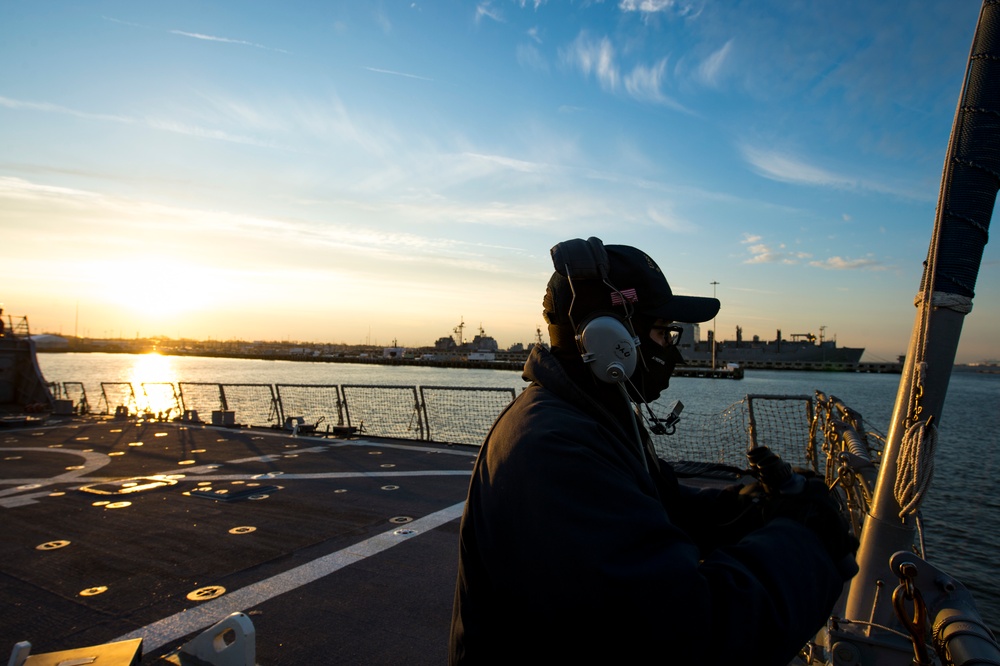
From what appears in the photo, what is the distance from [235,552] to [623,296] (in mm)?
4385

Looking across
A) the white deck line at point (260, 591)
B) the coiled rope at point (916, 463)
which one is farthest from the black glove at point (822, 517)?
the white deck line at point (260, 591)

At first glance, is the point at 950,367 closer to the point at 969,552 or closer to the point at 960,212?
the point at 960,212

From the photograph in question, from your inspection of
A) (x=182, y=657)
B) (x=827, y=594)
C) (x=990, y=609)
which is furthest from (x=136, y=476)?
(x=990, y=609)

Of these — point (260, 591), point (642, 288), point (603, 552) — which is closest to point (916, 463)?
point (642, 288)

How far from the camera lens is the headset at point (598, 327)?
5.28 ft

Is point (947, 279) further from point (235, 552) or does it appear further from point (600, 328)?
point (235, 552)

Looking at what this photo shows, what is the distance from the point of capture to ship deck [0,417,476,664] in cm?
343

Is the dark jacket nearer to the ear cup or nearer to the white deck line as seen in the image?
the ear cup

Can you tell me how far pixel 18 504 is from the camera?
6023mm

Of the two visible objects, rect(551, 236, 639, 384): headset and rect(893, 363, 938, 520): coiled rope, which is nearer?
rect(551, 236, 639, 384): headset

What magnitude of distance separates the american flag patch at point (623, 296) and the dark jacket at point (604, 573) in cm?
41

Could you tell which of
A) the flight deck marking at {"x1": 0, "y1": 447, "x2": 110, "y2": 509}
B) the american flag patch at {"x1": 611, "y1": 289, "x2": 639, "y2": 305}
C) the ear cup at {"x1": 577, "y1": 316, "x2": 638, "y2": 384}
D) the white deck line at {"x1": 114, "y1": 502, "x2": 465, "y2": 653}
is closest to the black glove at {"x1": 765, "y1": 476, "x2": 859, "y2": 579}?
the ear cup at {"x1": 577, "y1": 316, "x2": 638, "y2": 384}

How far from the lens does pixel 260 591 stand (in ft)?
13.1

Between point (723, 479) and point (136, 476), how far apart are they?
7.74 meters
